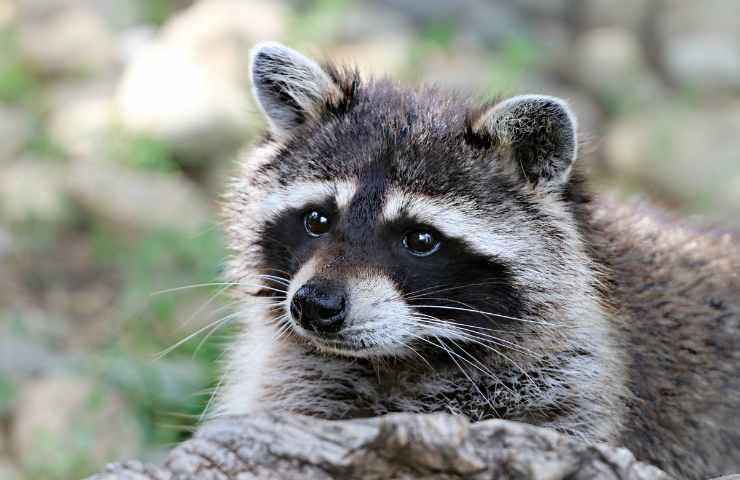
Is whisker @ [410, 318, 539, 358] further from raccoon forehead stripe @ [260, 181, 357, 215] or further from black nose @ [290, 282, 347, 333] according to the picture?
raccoon forehead stripe @ [260, 181, 357, 215]

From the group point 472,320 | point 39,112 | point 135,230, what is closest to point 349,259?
point 472,320

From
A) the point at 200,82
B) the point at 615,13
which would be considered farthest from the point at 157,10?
the point at 615,13

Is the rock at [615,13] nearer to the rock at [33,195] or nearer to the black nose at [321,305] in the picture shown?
the rock at [33,195]

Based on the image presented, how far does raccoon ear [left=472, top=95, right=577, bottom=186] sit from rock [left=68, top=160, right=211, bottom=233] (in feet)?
17.6

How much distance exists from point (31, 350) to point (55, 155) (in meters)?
3.37

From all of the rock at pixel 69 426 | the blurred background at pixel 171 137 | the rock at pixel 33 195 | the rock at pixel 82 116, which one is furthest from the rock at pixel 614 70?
the rock at pixel 69 426

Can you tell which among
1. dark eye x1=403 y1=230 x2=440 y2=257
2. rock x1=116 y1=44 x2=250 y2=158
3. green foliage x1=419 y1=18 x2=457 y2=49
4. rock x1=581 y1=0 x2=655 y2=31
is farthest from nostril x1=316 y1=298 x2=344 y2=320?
rock x1=581 y1=0 x2=655 y2=31

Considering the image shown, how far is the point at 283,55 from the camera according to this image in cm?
482

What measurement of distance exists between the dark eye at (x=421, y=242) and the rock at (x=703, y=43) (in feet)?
33.5

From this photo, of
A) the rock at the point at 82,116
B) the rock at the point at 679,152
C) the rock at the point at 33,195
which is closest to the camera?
the rock at the point at 33,195

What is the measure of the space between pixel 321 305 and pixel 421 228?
587mm

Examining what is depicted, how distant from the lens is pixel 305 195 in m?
4.46

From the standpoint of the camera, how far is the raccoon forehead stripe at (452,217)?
4.20 m

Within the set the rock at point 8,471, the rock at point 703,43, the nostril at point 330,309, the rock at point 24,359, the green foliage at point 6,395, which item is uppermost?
the rock at point 703,43
